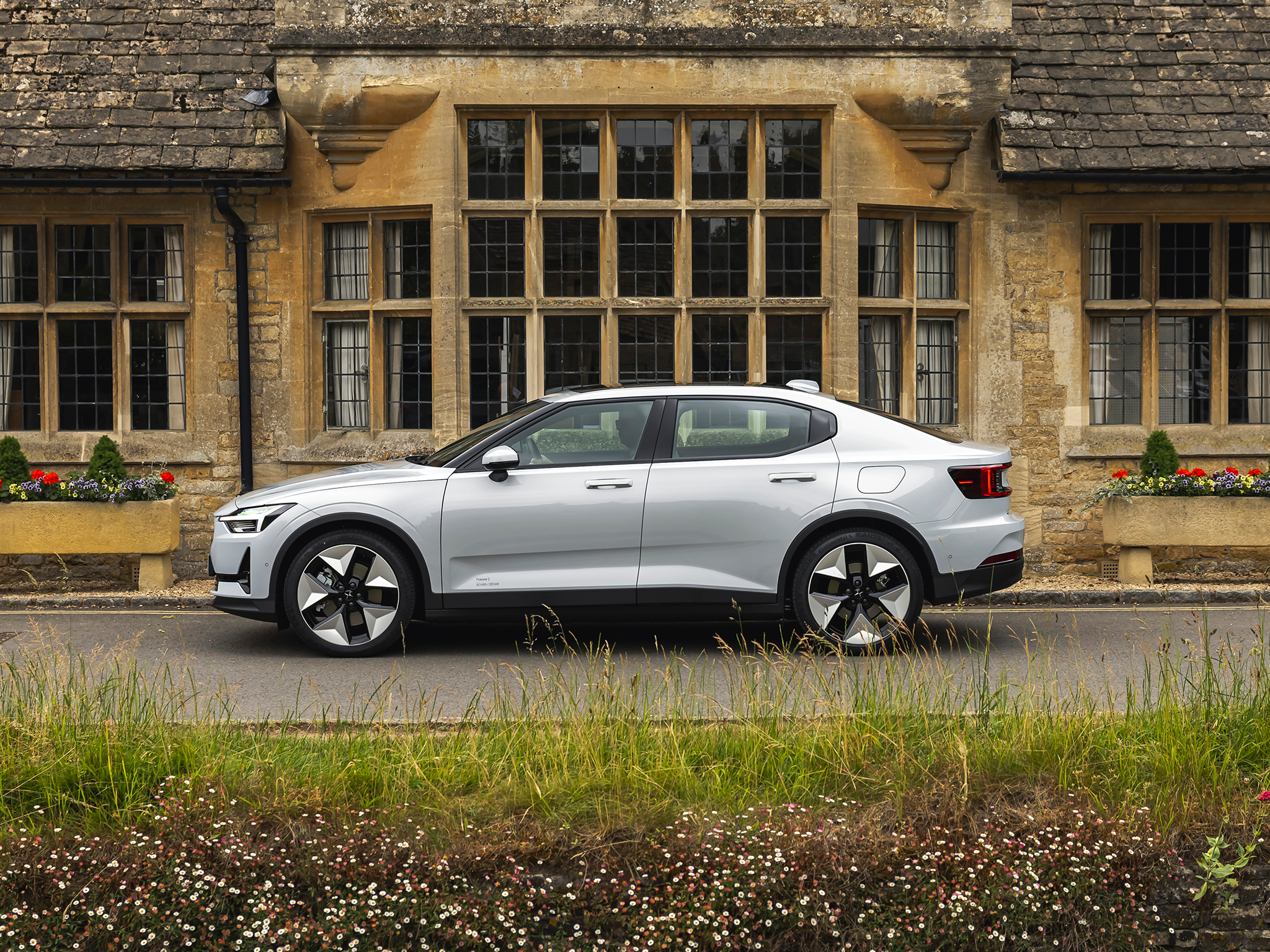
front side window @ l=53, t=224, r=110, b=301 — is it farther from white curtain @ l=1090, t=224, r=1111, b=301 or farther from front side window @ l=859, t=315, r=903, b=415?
white curtain @ l=1090, t=224, r=1111, b=301

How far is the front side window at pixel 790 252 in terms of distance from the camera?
11.3 meters

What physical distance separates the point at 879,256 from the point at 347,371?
5.31m

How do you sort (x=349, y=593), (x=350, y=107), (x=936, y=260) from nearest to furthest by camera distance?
(x=349, y=593), (x=350, y=107), (x=936, y=260)

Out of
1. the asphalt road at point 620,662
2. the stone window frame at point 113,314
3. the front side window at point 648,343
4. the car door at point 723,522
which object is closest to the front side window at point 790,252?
the front side window at point 648,343

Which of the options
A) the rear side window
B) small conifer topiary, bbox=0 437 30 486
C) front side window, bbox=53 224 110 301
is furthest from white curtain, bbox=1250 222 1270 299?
small conifer topiary, bbox=0 437 30 486

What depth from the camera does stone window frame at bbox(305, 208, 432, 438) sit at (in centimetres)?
1136

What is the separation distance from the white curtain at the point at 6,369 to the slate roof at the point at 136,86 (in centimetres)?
195

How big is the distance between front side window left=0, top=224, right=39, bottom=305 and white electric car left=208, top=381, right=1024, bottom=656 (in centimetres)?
592

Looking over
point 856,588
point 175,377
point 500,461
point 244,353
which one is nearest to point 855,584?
point 856,588

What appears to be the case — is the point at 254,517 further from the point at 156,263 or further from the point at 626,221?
the point at 156,263

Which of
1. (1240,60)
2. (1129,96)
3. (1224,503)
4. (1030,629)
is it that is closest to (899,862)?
(1030,629)

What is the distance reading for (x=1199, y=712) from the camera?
4.56 m

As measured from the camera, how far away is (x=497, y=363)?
11312 mm

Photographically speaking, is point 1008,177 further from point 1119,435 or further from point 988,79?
point 1119,435
